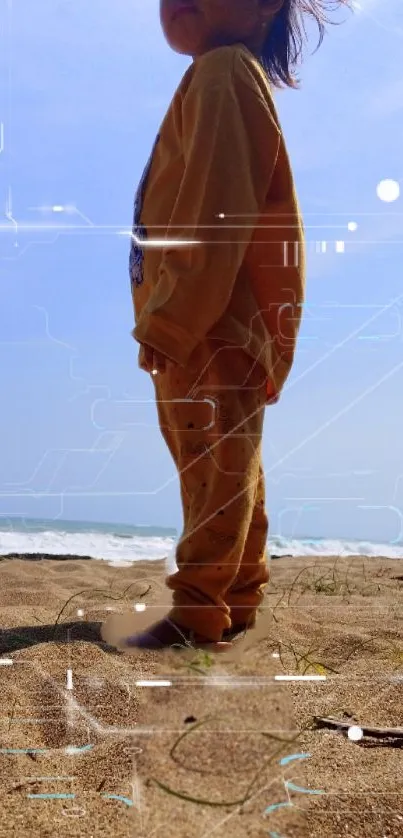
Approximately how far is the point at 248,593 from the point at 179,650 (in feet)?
0.75

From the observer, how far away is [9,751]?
46cm

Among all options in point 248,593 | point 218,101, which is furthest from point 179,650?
point 218,101

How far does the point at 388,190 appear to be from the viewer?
0.54m

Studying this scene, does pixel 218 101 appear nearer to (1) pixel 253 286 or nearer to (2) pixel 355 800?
(1) pixel 253 286

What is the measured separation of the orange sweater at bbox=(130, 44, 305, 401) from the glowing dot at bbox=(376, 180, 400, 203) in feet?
0.24

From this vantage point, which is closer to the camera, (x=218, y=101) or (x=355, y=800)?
(x=355, y=800)

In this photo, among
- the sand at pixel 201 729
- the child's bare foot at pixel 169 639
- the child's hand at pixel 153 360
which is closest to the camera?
the sand at pixel 201 729

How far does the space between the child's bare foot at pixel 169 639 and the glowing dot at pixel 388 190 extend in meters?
0.37

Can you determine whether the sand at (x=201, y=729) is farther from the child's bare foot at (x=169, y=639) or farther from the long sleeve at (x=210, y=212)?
the long sleeve at (x=210, y=212)

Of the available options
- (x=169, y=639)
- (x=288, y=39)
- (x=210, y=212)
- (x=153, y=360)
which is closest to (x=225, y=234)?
(x=210, y=212)

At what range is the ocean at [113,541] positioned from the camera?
0.53m

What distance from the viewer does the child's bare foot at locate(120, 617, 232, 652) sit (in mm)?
507

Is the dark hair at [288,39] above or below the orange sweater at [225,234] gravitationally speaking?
above

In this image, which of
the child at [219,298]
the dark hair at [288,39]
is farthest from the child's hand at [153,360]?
the dark hair at [288,39]
